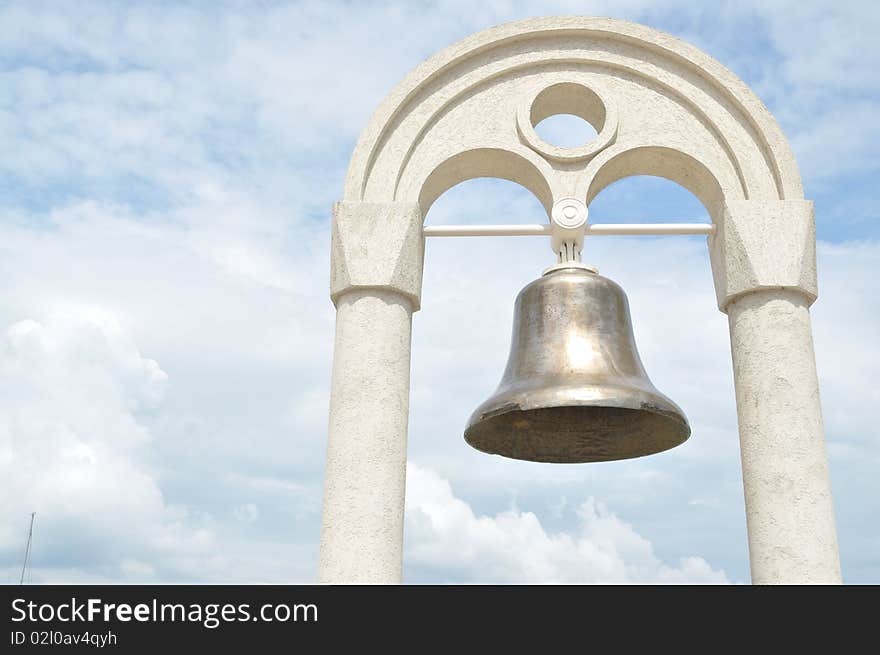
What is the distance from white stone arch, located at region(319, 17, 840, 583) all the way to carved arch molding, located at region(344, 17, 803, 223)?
10 millimetres

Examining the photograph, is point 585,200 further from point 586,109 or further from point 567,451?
point 567,451

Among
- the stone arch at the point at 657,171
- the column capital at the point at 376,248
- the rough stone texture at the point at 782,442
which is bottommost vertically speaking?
the rough stone texture at the point at 782,442

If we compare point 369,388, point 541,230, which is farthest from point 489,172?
point 369,388

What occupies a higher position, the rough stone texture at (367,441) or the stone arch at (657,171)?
the stone arch at (657,171)

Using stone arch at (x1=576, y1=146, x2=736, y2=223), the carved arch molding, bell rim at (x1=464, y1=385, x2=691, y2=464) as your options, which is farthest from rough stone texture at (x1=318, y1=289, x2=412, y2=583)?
stone arch at (x1=576, y1=146, x2=736, y2=223)

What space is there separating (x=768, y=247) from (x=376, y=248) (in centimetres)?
242

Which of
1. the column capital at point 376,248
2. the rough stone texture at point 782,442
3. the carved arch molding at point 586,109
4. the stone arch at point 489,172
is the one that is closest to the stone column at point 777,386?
the rough stone texture at point 782,442

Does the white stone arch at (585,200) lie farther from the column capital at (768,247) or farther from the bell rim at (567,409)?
the bell rim at (567,409)

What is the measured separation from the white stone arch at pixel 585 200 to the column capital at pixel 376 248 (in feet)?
0.03

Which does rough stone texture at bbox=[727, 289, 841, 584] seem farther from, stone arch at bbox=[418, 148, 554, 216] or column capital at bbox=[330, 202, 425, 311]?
column capital at bbox=[330, 202, 425, 311]

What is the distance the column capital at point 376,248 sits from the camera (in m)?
6.41
